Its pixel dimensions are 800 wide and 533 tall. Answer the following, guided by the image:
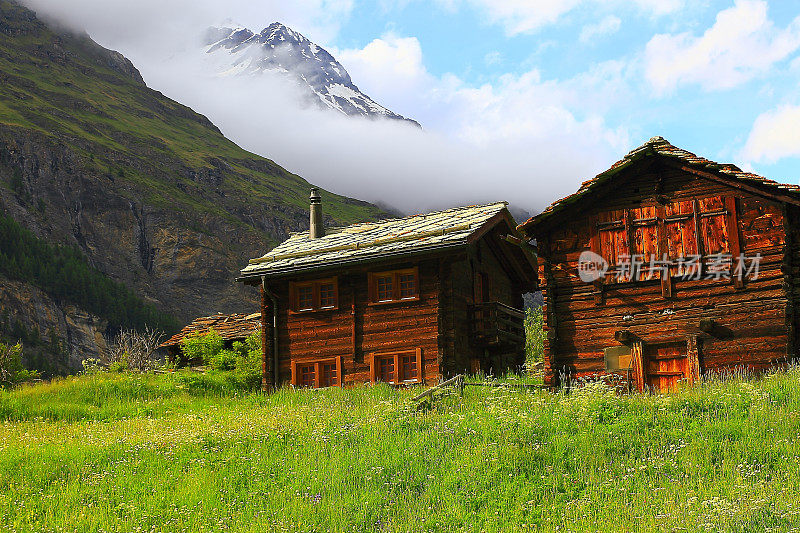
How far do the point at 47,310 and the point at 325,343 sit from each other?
301ft

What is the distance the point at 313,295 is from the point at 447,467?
A: 601 inches

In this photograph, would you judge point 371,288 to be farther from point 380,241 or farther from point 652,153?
point 652,153

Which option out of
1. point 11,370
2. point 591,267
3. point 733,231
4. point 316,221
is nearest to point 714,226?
point 733,231

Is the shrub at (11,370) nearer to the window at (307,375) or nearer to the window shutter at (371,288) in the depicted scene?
the window at (307,375)

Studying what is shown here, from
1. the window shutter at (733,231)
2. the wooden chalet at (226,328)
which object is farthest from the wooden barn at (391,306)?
the wooden chalet at (226,328)

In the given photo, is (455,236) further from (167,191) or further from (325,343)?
(167,191)

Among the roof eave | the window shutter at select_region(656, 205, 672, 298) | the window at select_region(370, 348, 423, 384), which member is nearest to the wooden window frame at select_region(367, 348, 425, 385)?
the window at select_region(370, 348, 423, 384)

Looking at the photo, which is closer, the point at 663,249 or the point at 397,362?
the point at 663,249

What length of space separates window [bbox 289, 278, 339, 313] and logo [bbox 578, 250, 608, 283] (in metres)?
9.50

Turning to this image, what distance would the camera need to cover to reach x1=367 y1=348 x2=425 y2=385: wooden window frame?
27625 millimetres

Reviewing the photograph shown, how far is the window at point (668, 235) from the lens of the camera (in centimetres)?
2241

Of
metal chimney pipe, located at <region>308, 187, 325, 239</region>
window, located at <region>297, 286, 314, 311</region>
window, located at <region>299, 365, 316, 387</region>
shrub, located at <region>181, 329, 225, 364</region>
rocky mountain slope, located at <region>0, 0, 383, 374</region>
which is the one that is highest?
rocky mountain slope, located at <region>0, 0, 383, 374</region>

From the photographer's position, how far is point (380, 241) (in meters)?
29.3

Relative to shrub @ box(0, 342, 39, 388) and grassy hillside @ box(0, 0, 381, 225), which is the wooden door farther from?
grassy hillside @ box(0, 0, 381, 225)
